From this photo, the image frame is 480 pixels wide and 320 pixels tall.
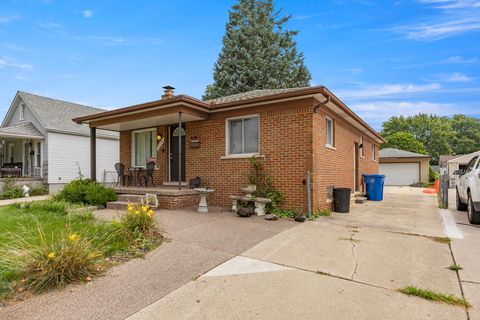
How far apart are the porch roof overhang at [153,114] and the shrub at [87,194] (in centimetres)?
260

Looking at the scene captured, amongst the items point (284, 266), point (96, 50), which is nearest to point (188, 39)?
point (96, 50)

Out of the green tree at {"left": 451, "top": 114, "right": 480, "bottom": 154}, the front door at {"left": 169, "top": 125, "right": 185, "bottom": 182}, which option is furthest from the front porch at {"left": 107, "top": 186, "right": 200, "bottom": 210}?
the green tree at {"left": 451, "top": 114, "right": 480, "bottom": 154}

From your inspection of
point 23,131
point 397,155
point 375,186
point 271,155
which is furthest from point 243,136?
point 397,155

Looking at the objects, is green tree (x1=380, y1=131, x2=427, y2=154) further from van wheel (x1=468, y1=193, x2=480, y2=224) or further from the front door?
the front door

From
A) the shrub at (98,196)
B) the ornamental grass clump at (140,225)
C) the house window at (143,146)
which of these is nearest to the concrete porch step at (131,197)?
the shrub at (98,196)

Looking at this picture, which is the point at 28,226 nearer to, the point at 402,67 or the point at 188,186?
the point at 188,186

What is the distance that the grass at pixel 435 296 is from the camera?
297 centimetres

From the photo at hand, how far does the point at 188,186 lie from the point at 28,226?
16.1 ft

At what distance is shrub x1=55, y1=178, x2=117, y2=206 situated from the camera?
9172 mm

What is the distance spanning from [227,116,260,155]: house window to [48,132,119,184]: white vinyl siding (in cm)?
1124

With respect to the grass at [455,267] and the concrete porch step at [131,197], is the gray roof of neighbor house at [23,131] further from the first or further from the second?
the grass at [455,267]

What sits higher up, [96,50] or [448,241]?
[96,50]

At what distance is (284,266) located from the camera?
401 centimetres

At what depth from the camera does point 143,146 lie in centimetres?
1212
